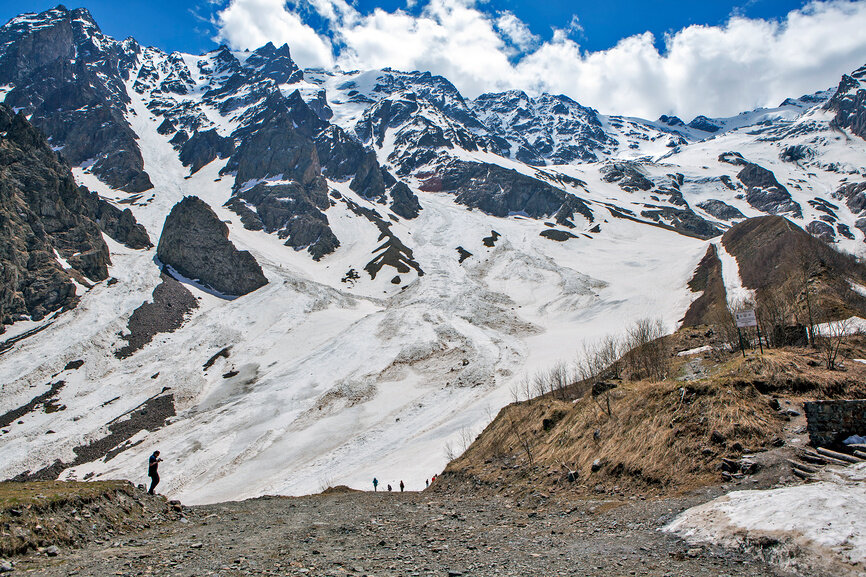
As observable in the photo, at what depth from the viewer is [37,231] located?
12175 cm

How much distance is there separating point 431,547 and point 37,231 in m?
150

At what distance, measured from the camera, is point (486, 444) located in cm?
3041

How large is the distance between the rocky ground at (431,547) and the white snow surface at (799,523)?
486 mm

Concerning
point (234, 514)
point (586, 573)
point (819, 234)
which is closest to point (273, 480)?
point (234, 514)

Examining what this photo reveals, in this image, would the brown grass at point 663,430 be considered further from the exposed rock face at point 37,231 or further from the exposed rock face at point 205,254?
the exposed rock face at point 205,254

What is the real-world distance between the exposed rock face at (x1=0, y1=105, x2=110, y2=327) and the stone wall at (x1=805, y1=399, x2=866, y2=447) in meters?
134

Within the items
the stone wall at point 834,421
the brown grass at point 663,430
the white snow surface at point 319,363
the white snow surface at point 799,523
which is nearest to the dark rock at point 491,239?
the white snow surface at point 319,363

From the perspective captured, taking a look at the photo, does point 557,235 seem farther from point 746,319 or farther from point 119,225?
point 746,319

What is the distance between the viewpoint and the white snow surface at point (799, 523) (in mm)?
7770

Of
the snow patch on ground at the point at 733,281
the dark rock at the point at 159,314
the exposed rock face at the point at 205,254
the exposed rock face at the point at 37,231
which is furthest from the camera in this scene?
the exposed rock face at the point at 205,254

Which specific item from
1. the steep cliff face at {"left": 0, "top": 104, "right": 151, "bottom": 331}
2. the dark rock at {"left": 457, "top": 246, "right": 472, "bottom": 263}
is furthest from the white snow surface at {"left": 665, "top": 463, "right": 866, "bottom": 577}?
the dark rock at {"left": 457, "top": 246, "right": 472, "bottom": 263}

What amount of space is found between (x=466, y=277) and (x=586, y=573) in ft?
448

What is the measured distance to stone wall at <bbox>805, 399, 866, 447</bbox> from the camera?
1283 centimetres

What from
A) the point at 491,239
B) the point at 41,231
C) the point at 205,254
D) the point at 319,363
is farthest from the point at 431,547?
the point at 491,239
